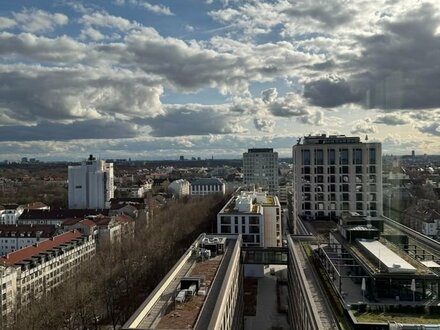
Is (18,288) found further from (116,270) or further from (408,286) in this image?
(408,286)

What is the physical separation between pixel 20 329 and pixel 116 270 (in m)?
17.5

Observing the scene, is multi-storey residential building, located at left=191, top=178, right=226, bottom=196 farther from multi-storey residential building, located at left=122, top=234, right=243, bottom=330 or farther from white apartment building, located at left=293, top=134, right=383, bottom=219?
multi-storey residential building, located at left=122, top=234, right=243, bottom=330

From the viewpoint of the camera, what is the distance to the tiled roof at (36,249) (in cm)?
5103

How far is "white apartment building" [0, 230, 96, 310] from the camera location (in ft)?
156

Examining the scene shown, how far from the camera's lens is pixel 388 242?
96.0ft

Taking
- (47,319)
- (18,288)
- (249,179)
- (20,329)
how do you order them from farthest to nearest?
(249,179), (18,288), (47,319), (20,329)

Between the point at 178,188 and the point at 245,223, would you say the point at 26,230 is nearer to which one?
the point at 245,223

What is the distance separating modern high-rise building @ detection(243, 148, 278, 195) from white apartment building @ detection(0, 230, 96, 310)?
73.1 meters

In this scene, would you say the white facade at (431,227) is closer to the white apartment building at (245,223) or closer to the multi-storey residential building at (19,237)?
the white apartment building at (245,223)

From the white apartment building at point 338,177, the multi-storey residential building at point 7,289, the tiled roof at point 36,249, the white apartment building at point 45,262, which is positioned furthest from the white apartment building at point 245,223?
the multi-storey residential building at point 7,289

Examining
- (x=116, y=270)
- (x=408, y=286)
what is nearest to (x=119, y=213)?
(x=116, y=270)

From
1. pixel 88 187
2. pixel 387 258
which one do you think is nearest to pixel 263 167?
pixel 88 187

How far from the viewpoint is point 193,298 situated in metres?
24.2

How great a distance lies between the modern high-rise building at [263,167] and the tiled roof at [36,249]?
72.1 metres
